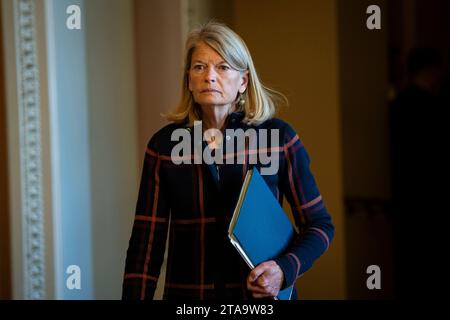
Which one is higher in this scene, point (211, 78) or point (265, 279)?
point (211, 78)

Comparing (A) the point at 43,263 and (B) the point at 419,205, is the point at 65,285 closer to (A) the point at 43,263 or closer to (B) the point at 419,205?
(A) the point at 43,263

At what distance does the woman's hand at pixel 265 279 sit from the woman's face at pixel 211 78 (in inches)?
11.2

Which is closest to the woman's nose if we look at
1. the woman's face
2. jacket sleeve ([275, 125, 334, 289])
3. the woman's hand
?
the woman's face

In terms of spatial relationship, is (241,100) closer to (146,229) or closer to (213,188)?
(213,188)

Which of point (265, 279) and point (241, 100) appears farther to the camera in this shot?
point (241, 100)

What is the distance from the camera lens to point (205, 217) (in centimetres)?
103

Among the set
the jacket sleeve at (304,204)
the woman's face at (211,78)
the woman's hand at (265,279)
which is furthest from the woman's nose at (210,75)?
the woman's hand at (265,279)

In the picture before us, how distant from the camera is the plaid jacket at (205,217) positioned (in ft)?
3.38

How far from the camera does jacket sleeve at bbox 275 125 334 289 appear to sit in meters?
1.02

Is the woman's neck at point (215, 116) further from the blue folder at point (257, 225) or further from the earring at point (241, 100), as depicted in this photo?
the blue folder at point (257, 225)

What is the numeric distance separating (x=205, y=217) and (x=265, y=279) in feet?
0.48

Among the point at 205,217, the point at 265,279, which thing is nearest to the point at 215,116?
the point at 205,217

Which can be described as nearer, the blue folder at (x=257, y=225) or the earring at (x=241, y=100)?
the blue folder at (x=257, y=225)

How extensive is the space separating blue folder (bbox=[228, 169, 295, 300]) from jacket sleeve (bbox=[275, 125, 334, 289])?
3 cm
